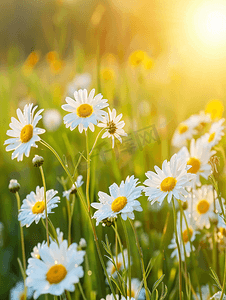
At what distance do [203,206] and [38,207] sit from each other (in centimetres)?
34

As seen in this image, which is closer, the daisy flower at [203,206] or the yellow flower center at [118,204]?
the yellow flower center at [118,204]

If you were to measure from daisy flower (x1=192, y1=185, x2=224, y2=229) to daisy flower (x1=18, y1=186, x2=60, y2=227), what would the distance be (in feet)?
0.98

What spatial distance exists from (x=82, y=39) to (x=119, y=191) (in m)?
1.54

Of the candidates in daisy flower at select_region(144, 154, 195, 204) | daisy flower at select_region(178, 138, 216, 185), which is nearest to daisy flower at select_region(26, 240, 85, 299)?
daisy flower at select_region(144, 154, 195, 204)

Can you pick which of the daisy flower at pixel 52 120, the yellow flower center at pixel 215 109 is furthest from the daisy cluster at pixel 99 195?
the daisy flower at pixel 52 120

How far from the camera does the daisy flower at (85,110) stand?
0.47 metres

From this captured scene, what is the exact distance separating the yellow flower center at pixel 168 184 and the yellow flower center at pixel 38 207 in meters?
0.22

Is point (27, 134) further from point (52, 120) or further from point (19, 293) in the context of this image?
point (52, 120)

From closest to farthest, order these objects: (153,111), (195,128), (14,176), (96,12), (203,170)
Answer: (203,170)
(96,12)
(195,128)
(14,176)
(153,111)

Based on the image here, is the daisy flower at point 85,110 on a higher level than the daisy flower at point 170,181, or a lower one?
higher

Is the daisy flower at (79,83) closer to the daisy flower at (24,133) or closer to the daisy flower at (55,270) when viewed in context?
the daisy flower at (24,133)

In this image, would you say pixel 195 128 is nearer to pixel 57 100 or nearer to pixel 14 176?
pixel 14 176

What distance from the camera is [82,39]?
5.99 ft

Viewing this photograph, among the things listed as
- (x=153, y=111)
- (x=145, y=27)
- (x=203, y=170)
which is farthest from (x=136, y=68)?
(x=203, y=170)
